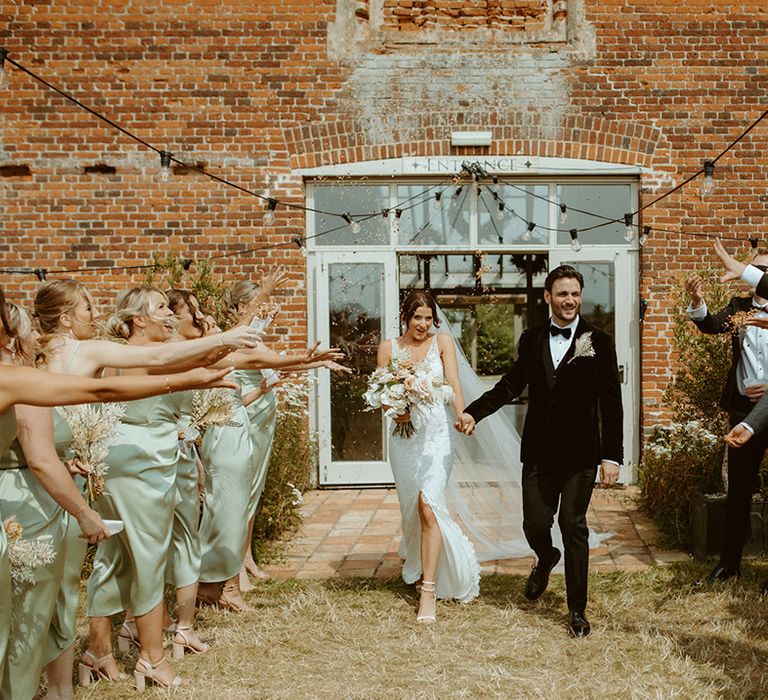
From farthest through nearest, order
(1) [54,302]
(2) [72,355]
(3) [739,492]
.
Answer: (3) [739,492] < (1) [54,302] < (2) [72,355]

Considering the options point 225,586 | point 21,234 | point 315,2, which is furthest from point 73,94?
point 225,586

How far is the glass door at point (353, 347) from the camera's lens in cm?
925

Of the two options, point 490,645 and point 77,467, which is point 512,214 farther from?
point 77,467

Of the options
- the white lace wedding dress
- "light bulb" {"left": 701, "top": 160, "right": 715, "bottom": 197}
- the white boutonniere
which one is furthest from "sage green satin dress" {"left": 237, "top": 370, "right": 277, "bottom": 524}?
"light bulb" {"left": 701, "top": 160, "right": 715, "bottom": 197}

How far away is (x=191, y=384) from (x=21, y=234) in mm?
7068

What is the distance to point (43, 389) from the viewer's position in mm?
2568

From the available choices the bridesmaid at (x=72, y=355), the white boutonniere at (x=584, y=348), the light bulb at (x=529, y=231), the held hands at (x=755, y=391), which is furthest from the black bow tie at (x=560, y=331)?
the light bulb at (x=529, y=231)

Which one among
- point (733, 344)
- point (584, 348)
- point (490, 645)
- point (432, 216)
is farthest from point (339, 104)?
point (490, 645)

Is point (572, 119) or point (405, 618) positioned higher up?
point (572, 119)

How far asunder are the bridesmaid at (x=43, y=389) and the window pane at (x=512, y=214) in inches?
261

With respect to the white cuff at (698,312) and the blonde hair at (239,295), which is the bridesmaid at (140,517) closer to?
the blonde hair at (239,295)

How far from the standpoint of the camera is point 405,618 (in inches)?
201

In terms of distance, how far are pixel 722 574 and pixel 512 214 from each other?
477cm

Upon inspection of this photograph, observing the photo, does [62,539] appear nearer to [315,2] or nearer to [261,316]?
[261,316]
